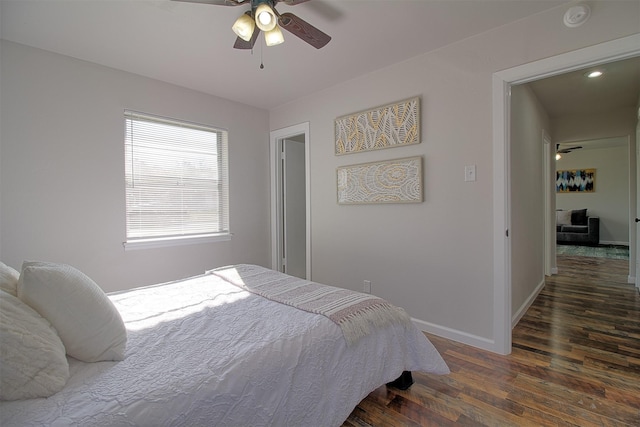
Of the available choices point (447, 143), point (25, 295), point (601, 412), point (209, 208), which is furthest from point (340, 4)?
point (601, 412)

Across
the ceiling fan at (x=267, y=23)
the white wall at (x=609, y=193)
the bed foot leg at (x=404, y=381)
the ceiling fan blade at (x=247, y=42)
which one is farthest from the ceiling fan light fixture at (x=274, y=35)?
the white wall at (x=609, y=193)

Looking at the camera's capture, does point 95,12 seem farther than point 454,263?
No

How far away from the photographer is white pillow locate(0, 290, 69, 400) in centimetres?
85

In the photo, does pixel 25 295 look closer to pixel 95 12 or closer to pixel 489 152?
pixel 95 12

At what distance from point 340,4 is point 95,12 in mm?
1641

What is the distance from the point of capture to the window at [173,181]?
2939 millimetres

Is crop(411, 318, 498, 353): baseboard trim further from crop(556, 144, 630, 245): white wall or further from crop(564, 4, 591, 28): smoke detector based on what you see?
crop(556, 144, 630, 245): white wall

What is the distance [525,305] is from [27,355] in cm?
381

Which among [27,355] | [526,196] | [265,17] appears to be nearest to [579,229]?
[526,196]

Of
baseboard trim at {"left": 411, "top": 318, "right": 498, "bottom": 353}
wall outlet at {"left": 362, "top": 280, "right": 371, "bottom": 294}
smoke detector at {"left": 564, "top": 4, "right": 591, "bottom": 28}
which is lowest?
baseboard trim at {"left": 411, "top": 318, "right": 498, "bottom": 353}

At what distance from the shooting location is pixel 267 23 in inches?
63.4

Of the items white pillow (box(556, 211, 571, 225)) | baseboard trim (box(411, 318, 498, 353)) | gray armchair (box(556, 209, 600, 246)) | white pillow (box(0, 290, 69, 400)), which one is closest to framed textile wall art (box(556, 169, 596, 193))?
gray armchair (box(556, 209, 600, 246))

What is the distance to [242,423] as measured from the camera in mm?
1044

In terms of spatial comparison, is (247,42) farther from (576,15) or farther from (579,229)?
(579,229)
